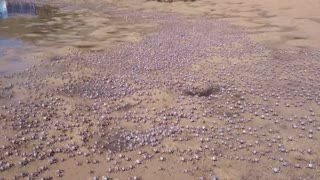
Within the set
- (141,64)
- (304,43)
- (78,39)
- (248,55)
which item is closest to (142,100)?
(141,64)

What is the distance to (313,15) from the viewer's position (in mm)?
17359

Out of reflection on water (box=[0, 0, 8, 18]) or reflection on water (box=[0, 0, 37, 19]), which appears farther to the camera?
reflection on water (box=[0, 0, 37, 19])

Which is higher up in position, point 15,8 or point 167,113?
point 15,8

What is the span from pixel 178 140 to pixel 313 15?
13.8 m

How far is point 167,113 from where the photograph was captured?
827 cm

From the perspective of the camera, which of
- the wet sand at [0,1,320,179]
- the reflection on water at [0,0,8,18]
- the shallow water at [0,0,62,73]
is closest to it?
the wet sand at [0,1,320,179]

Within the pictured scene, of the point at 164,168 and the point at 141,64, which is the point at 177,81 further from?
the point at 164,168

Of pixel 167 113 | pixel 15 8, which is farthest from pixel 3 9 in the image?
pixel 167 113

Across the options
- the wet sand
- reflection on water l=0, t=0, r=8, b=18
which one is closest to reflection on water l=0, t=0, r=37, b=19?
reflection on water l=0, t=0, r=8, b=18

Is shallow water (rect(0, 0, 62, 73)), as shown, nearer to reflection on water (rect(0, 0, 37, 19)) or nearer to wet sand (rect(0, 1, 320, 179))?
reflection on water (rect(0, 0, 37, 19))

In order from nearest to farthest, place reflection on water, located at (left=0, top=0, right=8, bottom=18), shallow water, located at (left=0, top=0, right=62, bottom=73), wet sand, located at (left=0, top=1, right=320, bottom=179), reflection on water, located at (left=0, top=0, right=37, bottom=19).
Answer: wet sand, located at (left=0, top=1, right=320, bottom=179)
shallow water, located at (left=0, top=0, right=62, bottom=73)
reflection on water, located at (left=0, top=0, right=8, bottom=18)
reflection on water, located at (left=0, top=0, right=37, bottom=19)

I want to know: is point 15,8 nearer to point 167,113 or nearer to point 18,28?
point 18,28

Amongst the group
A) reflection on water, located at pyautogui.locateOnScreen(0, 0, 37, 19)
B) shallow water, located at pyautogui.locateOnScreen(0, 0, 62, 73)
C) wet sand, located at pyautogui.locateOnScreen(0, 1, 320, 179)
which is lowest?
wet sand, located at pyautogui.locateOnScreen(0, 1, 320, 179)

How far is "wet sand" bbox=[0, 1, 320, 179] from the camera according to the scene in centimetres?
648
